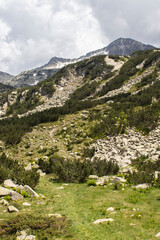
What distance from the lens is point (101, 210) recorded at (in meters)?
5.59

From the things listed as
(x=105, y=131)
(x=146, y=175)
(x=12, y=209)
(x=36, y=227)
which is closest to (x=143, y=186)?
(x=146, y=175)

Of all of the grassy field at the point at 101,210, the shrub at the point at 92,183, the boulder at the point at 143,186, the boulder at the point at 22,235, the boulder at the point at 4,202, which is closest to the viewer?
the boulder at the point at 22,235

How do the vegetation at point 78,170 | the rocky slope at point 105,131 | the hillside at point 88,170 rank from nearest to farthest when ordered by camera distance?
the hillside at point 88,170
the vegetation at point 78,170
the rocky slope at point 105,131

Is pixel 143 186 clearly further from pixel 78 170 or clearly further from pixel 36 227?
pixel 36 227

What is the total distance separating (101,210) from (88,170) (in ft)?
14.8

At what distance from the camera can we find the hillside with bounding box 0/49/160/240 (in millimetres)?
4430

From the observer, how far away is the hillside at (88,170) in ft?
14.5

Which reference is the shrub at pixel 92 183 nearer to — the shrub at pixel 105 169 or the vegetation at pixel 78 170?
the vegetation at pixel 78 170

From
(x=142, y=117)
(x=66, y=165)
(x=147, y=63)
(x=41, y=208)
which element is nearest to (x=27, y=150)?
(x=66, y=165)

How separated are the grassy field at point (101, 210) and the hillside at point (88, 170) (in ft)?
0.08

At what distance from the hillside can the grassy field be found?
0.02 metres

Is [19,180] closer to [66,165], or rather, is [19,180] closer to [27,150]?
[66,165]

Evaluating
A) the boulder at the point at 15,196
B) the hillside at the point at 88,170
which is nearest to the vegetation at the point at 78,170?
the hillside at the point at 88,170

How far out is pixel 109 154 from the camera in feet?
48.6
